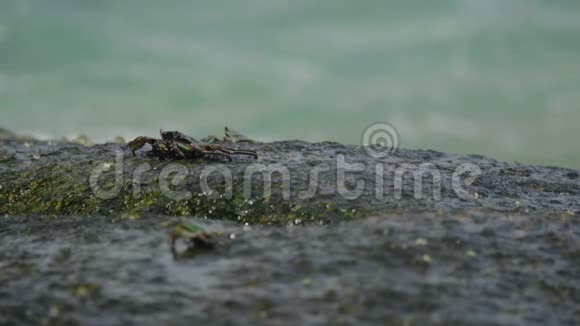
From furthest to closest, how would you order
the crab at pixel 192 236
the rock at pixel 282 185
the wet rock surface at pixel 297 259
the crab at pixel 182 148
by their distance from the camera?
the crab at pixel 182 148, the rock at pixel 282 185, the crab at pixel 192 236, the wet rock surface at pixel 297 259

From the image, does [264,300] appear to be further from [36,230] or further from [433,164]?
[433,164]

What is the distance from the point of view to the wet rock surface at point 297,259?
3369 mm

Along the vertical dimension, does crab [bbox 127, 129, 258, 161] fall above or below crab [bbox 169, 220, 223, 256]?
above

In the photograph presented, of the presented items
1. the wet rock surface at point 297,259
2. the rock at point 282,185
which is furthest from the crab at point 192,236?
the rock at point 282,185

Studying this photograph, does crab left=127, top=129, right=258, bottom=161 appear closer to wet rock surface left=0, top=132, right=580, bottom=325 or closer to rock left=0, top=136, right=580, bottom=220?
rock left=0, top=136, right=580, bottom=220

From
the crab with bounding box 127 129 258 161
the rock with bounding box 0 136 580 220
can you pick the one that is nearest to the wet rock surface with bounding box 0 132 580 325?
the rock with bounding box 0 136 580 220

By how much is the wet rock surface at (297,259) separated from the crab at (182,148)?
33 centimetres

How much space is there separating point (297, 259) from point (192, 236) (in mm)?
620

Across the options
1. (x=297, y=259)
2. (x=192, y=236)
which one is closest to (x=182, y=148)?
(x=192, y=236)

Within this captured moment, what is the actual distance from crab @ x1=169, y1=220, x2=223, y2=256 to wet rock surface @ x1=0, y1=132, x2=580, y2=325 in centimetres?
7

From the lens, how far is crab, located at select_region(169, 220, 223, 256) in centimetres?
392

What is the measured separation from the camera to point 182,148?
6387mm

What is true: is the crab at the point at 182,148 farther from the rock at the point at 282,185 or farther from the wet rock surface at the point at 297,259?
the wet rock surface at the point at 297,259

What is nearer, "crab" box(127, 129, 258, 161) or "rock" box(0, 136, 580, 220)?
"rock" box(0, 136, 580, 220)
